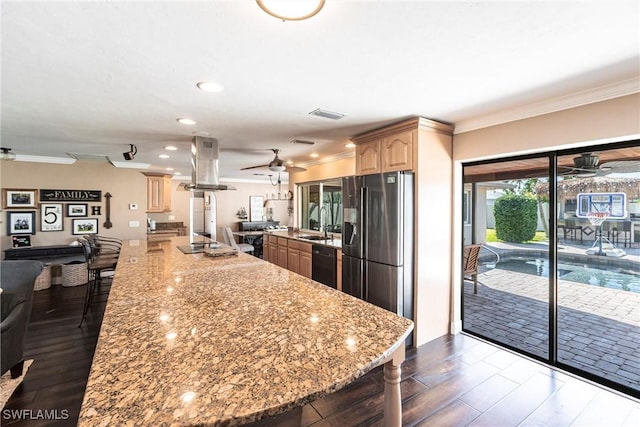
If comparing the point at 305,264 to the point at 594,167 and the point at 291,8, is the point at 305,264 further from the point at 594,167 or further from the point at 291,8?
the point at 291,8

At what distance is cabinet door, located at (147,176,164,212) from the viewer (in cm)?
678

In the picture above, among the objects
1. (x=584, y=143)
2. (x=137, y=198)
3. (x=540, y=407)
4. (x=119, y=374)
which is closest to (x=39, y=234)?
(x=137, y=198)

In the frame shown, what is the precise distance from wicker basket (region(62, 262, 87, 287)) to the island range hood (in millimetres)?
3304

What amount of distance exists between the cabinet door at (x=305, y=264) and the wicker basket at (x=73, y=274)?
3.79 metres

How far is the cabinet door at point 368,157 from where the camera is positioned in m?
3.36

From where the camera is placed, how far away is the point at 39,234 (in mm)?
5094

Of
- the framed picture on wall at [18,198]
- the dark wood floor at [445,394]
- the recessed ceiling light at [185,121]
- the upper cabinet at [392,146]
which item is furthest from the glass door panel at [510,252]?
the framed picture on wall at [18,198]

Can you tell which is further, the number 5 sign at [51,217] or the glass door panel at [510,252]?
the number 5 sign at [51,217]

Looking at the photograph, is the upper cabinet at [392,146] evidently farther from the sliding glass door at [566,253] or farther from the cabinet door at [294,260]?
the cabinet door at [294,260]

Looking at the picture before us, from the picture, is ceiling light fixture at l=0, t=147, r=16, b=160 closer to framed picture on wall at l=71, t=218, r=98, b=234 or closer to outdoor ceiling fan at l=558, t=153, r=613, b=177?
framed picture on wall at l=71, t=218, r=98, b=234

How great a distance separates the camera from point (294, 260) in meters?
4.94

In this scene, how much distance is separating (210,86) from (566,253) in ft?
10.9

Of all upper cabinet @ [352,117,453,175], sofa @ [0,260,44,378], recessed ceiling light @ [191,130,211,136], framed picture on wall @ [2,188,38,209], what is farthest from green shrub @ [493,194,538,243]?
framed picture on wall @ [2,188,38,209]

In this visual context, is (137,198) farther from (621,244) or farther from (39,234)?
(621,244)
